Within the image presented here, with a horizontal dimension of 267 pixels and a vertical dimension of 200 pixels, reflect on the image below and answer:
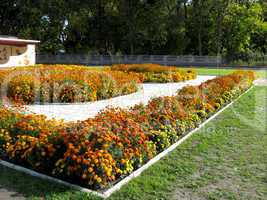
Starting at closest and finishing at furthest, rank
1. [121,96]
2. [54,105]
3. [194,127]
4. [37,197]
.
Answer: [37,197], [194,127], [54,105], [121,96]

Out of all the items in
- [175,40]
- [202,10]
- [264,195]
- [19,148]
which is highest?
[202,10]

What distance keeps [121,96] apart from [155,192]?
24.9 ft

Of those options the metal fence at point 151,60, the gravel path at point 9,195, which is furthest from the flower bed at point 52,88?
the metal fence at point 151,60

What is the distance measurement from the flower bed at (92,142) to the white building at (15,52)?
1618cm

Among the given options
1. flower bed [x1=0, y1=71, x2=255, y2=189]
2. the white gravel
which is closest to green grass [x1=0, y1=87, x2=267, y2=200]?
flower bed [x1=0, y1=71, x2=255, y2=189]

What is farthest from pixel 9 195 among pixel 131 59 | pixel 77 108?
pixel 131 59

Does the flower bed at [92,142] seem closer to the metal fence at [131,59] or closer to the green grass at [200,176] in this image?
the green grass at [200,176]

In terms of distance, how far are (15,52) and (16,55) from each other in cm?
21

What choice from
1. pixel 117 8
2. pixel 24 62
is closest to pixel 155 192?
pixel 24 62

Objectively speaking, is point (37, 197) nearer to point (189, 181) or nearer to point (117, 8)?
point (189, 181)

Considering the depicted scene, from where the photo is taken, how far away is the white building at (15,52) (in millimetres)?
20609

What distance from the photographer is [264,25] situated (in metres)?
39.2

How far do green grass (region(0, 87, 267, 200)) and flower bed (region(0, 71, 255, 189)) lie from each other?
0.23 meters

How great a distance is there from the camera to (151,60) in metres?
40.1
